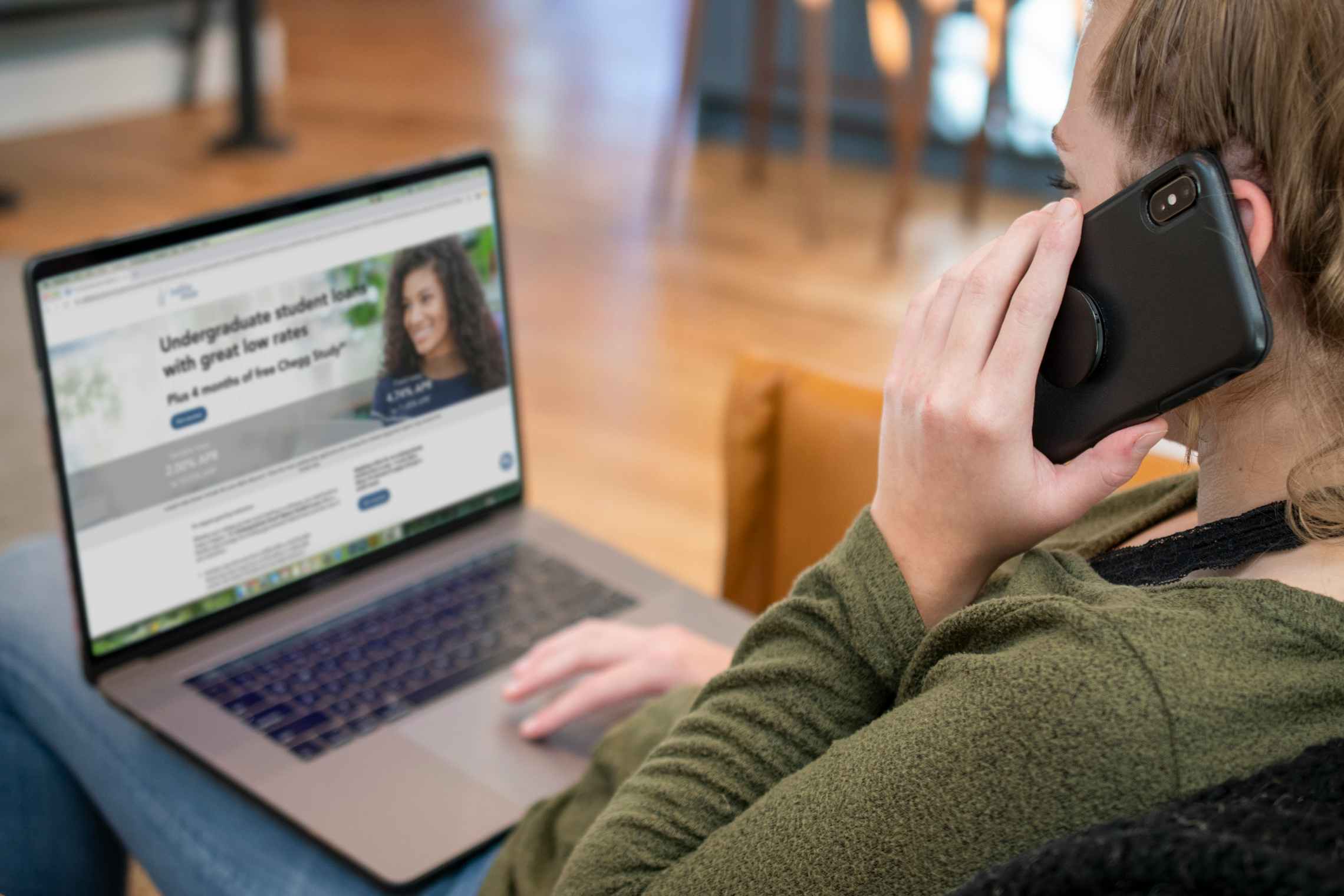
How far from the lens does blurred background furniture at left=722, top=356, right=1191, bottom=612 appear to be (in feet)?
4.29

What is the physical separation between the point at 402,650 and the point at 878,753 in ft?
1.86

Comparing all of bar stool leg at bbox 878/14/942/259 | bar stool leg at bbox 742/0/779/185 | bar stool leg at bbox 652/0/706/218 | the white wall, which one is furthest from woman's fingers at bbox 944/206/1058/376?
the white wall

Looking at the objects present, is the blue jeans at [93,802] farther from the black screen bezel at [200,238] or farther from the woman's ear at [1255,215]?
the woman's ear at [1255,215]

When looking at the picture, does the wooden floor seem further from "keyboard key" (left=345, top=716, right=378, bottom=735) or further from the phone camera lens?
the phone camera lens

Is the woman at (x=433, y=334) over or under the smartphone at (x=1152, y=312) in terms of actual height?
under

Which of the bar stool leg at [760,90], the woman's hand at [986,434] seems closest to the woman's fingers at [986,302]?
the woman's hand at [986,434]

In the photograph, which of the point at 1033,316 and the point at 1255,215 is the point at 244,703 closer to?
the point at 1033,316

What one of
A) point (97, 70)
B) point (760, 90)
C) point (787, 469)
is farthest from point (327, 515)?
point (97, 70)

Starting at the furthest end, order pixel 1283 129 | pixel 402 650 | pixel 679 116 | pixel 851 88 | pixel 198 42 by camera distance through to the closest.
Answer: pixel 198 42
pixel 851 88
pixel 679 116
pixel 402 650
pixel 1283 129

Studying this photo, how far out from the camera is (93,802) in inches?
48.3

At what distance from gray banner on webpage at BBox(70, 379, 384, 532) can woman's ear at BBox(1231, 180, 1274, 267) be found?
27.4 inches

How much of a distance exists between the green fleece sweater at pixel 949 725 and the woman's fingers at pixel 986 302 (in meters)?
0.11

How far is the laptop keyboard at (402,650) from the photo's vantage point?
1057 millimetres

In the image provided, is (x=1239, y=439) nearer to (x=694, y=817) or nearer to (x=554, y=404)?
(x=694, y=817)
